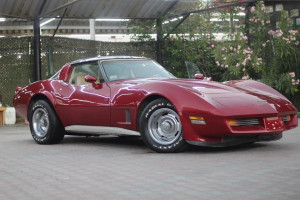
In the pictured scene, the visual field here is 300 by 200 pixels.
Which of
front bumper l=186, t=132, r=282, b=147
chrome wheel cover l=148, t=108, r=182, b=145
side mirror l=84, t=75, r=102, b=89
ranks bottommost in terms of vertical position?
front bumper l=186, t=132, r=282, b=147

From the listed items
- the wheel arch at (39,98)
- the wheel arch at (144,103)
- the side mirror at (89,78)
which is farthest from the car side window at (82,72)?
the wheel arch at (144,103)

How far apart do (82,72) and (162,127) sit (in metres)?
1.99

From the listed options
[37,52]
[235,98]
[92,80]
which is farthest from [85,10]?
[235,98]

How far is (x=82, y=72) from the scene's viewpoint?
8852 mm

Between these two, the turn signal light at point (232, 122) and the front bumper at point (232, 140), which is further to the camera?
the front bumper at point (232, 140)

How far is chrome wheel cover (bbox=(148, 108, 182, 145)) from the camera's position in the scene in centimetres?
729

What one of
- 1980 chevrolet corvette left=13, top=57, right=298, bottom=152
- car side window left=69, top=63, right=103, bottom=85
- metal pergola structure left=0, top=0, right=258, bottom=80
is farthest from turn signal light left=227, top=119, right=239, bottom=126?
metal pergola structure left=0, top=0, right=258, bottom=80

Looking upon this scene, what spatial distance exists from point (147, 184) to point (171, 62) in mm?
12684

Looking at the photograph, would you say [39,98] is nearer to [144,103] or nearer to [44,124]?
[44,124]

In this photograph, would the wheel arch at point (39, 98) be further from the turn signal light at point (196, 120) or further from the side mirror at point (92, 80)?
the turn signal light at point (196, 120)

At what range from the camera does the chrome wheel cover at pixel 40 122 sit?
360 inches

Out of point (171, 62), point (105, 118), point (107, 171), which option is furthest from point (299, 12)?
point (107, 171)

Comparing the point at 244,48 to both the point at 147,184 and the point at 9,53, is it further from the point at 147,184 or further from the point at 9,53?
the point at 147,184

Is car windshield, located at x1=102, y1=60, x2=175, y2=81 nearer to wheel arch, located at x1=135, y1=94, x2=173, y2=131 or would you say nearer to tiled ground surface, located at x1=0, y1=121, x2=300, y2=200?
wheel arch, located at x1=135, y1=94, x2=173, y2=131
